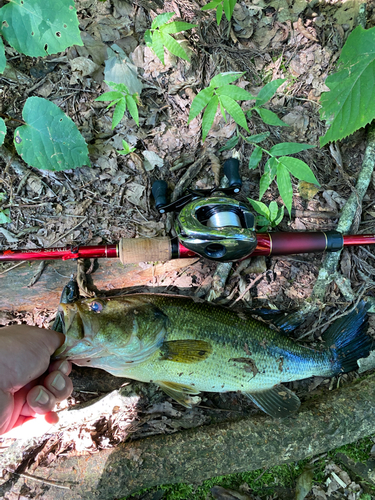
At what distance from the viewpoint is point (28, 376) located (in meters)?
2.31

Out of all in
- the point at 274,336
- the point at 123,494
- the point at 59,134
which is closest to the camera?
the point at 123,494

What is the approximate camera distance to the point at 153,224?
312 cm

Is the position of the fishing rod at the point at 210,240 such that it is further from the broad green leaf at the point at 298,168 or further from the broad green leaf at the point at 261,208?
the broad green leaf at the point at 298,168

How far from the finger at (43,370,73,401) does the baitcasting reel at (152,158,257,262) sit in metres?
1.47

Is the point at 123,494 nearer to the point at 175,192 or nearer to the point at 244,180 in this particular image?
the point at 175,192

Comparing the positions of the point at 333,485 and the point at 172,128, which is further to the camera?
the point at 172,128

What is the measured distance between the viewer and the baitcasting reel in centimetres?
248

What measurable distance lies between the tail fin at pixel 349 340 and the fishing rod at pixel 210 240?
0.76 m

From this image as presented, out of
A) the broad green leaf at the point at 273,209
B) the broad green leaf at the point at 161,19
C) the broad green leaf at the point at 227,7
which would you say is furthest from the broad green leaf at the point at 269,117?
the broad green leaf at the point at 161,19

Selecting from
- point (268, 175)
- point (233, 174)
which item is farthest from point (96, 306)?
point (268, 175)

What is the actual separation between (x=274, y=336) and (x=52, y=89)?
128 inches

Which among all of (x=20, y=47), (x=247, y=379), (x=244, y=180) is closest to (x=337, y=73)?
(x=244, y=180)

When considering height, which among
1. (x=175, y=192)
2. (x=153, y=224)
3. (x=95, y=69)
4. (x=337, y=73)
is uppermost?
(x=95, y=69)

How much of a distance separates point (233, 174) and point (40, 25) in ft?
6.22
